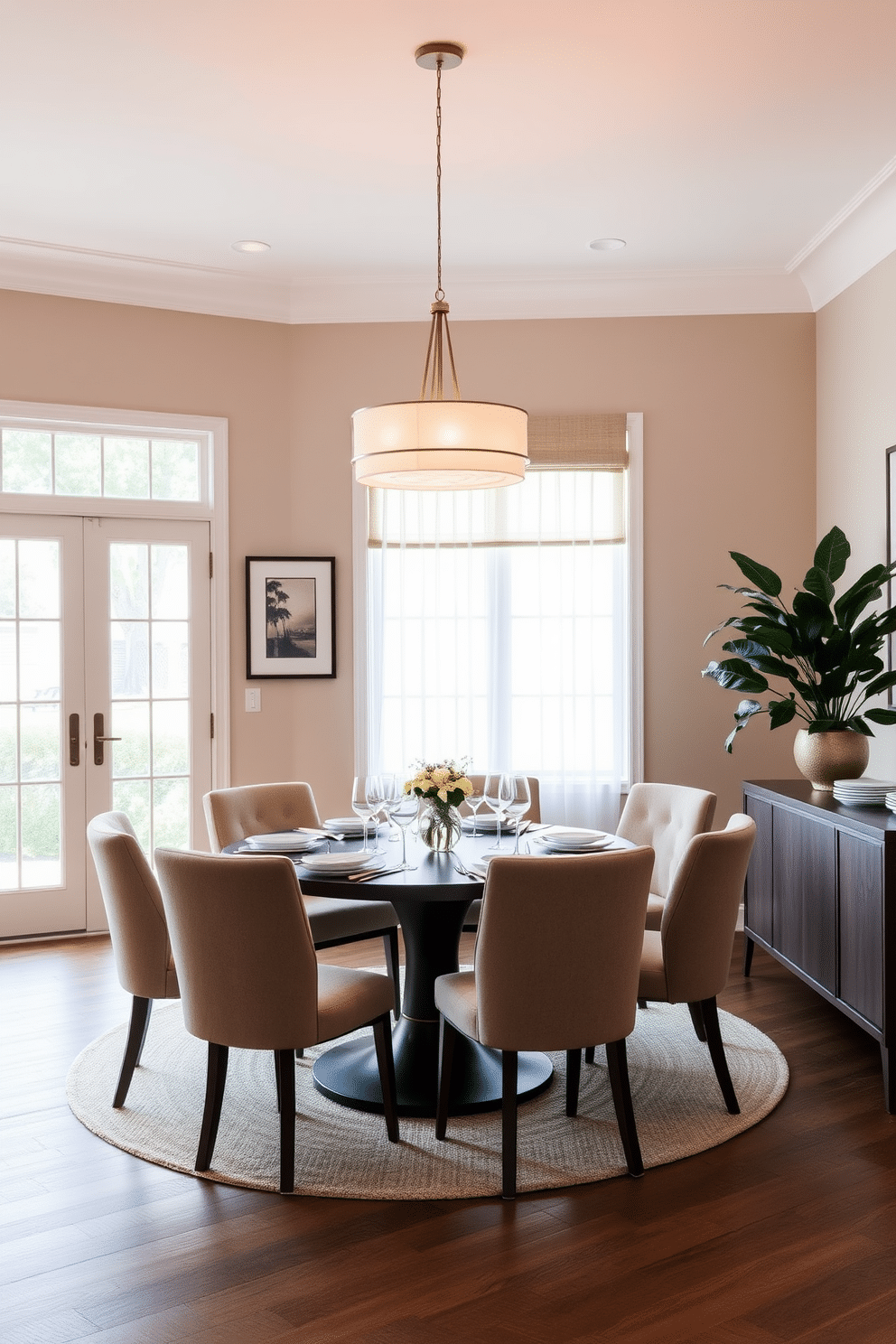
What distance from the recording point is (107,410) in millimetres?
5266

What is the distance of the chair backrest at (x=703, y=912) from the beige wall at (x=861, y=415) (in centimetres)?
174

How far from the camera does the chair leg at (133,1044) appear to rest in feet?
10.9

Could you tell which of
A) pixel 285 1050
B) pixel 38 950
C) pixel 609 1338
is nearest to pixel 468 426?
pixel 285 1050

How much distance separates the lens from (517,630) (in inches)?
217

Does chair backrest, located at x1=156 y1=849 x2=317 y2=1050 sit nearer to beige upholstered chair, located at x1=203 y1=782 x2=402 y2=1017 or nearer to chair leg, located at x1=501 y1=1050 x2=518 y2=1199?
chair leg, located at x1=501 y1=1050 x2=518 y2=1199

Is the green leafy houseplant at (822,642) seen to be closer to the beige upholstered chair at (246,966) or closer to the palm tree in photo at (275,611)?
the palm tree in photo at (275,611)

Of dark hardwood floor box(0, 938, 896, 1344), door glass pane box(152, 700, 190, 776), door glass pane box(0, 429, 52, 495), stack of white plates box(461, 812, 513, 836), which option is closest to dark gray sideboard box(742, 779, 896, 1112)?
dark hardwood floor box(0, 938, 896, 1344)

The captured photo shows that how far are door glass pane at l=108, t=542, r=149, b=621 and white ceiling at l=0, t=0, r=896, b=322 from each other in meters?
1.19

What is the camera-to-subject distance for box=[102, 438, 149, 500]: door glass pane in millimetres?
5367

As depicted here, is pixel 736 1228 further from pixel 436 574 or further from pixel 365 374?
pixel 365 374

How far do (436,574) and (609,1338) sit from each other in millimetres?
3788

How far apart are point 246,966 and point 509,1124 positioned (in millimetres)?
763

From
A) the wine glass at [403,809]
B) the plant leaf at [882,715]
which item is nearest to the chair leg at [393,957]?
the wine glass at [403,809]

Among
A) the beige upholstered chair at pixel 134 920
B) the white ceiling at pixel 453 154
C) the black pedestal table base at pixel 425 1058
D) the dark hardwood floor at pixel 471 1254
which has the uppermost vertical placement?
the white ceiling at pixel 453 154
